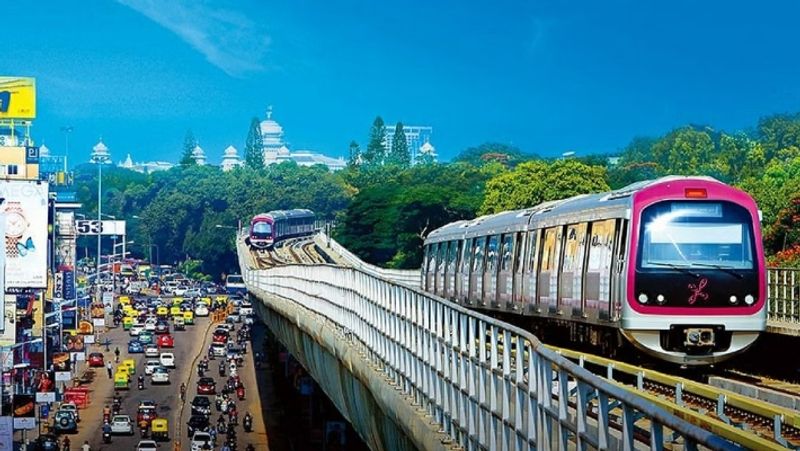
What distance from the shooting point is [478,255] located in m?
29.8

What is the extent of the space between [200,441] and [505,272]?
30644mm

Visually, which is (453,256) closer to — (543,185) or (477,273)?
(477,273)

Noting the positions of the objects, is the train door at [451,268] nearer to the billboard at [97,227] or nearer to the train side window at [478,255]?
the train side window at [478,255]

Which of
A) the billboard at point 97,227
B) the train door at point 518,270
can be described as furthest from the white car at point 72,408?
the billboard at point 97,227

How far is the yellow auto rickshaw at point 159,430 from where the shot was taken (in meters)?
59.7

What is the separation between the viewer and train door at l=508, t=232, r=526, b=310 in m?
25.2

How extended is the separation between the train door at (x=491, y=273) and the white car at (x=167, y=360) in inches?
2278

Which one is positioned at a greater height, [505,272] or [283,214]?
[283,214]

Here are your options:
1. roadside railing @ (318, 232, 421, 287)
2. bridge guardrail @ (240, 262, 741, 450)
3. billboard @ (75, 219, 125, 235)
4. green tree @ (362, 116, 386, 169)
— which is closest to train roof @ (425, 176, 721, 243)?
roadside railing @ (318, 232, 421, 287)

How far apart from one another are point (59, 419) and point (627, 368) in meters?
48.4

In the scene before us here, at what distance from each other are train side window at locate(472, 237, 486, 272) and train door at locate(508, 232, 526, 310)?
3.30 meters

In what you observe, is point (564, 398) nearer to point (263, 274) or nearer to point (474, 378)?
point (474, 378)

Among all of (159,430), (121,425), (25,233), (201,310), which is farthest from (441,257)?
(201,310)

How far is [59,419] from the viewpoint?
62031mm
